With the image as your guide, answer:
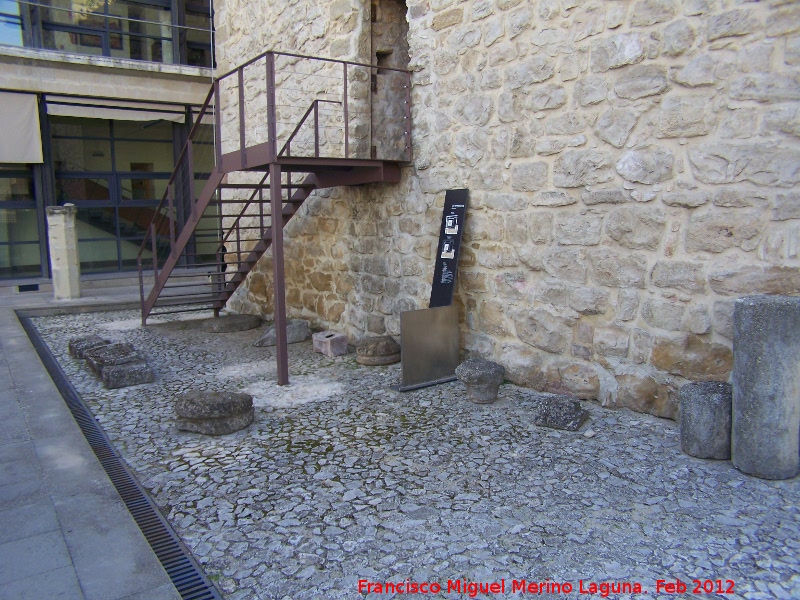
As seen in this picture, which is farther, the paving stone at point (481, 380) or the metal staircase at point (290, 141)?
the metal staircase at point (290, 141)

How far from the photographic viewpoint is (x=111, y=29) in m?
12.4

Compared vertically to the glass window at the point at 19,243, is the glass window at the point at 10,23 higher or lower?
higher

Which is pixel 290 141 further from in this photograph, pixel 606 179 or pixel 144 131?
pixel 144 131

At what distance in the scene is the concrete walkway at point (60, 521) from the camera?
266 centimetres

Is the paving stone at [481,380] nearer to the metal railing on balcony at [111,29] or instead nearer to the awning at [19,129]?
the metal railing on balcony at [111,29]

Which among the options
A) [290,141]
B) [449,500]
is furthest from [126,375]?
[449,500]

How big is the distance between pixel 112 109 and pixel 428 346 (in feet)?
31.5

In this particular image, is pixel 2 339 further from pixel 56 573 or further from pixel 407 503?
pixel 407 503

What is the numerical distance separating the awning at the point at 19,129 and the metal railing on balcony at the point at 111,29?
3.22 feet

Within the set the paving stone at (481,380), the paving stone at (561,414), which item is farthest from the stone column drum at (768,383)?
the paving stone at (481,380)

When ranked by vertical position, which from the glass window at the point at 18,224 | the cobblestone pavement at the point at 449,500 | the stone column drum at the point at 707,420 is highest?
the glass window at the point at 18,224

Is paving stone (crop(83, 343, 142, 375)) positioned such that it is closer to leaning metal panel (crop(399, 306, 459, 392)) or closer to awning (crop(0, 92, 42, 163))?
leaning metal panel (crop(399, 306, 459, 392))

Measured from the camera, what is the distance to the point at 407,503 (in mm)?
3412

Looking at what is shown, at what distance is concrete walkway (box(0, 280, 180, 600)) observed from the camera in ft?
8.71
